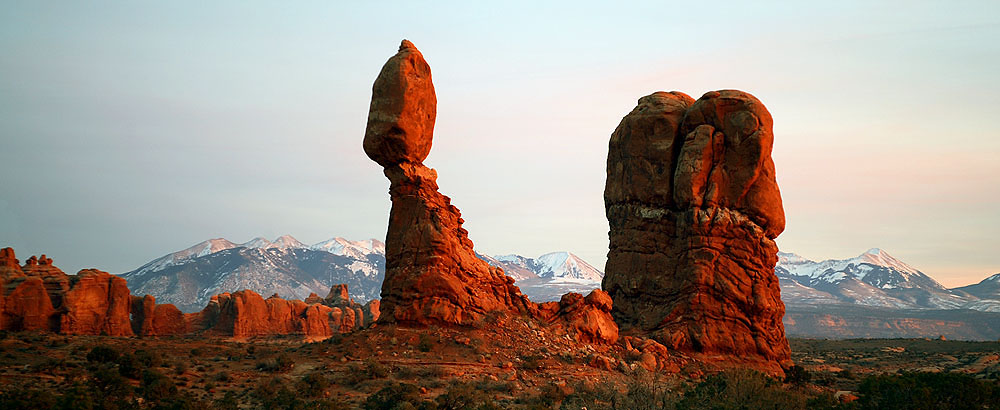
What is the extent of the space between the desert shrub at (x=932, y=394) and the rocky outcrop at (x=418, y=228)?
13306mm

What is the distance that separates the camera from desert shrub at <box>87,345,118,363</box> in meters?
28.3

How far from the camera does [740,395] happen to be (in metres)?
28.7

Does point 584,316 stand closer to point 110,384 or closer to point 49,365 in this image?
point 110,384

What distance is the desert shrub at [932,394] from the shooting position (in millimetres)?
27078

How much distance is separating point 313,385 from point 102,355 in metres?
7.80

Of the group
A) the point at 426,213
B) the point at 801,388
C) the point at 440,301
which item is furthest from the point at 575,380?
the point at 801,388

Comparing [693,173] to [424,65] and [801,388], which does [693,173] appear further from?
[424,65]

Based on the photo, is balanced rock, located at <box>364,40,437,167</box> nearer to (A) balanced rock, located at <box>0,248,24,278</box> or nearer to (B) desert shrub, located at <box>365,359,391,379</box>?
(B) desert shrub, located at <box>365,359,391,379</box>

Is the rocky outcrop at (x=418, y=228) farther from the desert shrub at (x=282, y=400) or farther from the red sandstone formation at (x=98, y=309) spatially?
the red sandstone formation at (x=98, y=309)

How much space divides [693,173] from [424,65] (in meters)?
13.3

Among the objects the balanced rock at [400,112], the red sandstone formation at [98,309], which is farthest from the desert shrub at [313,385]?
the red sandstone formation at [98,309]

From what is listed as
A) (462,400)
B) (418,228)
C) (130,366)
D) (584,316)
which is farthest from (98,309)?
(462,400)

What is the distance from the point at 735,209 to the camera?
3856cm

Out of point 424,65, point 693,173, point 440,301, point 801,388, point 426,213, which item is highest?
point 424,65
